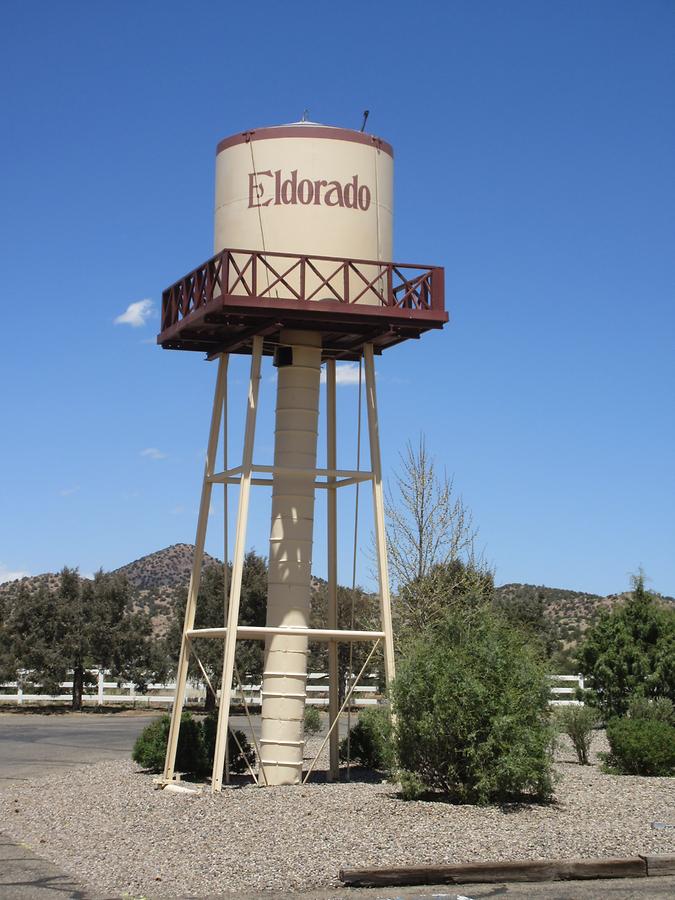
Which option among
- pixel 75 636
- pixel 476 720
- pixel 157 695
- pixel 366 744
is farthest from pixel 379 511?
pixel 157 695

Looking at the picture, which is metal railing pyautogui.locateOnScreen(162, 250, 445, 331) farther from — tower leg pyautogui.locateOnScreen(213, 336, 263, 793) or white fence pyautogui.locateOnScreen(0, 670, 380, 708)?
white fence pyautogui.locateOnScreen(0, 670, 380, 708)

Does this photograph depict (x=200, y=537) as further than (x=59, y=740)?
No

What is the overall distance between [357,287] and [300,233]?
1175 mm

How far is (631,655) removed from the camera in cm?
2895

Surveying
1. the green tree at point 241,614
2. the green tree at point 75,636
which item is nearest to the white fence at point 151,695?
the green tree at point 75,636

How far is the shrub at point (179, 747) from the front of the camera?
19812 mm

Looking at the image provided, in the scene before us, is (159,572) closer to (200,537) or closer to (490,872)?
(200,537)

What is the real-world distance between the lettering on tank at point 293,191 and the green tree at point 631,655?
14119mm

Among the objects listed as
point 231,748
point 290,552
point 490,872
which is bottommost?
point 490,872

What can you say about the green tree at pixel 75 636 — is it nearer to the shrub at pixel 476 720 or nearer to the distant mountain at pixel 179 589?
the distant mountain at pixel 179 589

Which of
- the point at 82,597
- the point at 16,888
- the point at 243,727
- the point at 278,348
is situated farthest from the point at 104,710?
the point at 16,888

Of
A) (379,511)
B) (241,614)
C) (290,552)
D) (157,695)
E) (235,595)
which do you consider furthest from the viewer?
(157,695)

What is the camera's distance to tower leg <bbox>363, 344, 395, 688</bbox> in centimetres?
1862

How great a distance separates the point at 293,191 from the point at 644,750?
32.8ft
